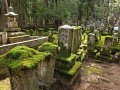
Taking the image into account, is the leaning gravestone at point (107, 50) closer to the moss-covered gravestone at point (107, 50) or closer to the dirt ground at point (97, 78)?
the moss-covered gravestone at point (107, 50)

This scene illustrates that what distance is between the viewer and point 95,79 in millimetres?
8039

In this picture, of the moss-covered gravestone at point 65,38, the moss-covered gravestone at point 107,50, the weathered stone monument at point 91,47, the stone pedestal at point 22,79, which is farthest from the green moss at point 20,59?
the weathered stone monument at point 91,47

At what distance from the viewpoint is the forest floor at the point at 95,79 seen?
22.7 ft

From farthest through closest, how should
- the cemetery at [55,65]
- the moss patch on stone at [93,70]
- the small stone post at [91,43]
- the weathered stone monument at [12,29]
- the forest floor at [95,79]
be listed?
the small stone post at [91,43], the weathered stone monument at [12,29], the moss patch on stone at [93,70], the forest floor at [95,79], the cemetery at [55,65]

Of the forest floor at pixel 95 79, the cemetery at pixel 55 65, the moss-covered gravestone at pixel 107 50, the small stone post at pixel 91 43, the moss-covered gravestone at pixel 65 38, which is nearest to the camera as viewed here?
the cemetery at pixel 55 65

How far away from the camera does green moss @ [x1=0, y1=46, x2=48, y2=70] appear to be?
4.01m

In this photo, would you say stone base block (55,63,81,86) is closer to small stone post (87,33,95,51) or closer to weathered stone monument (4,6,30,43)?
weathered stone monument (4,6,30,43)

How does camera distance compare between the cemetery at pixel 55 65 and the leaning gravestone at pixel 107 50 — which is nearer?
the cemetery at pixel 55 65

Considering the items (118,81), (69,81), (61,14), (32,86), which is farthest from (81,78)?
(61,14)

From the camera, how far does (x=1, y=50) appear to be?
324 inches

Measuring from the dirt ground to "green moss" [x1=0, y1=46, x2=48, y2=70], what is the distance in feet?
7.83

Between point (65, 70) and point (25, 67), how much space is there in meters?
3.48

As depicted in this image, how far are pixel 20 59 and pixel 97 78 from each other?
5073mm

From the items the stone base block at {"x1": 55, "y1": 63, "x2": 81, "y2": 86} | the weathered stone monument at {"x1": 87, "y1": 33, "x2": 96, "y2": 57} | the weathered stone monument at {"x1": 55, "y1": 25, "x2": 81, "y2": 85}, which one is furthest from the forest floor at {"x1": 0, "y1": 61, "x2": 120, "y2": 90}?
the weathered stone monument at {"x1": 87, "y1": 33, "x2": 96, "y2": 57}
